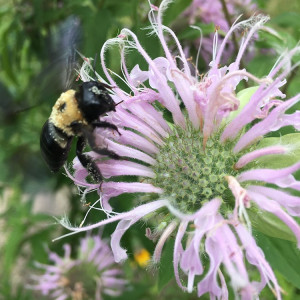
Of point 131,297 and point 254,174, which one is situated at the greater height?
point 254,174

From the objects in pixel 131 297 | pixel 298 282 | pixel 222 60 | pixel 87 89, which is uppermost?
pixel 87 89

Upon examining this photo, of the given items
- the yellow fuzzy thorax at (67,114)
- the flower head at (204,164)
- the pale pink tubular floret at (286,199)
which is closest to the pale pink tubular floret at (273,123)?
the flower head at (204,164)

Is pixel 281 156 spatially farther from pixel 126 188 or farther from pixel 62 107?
pixel 62 107

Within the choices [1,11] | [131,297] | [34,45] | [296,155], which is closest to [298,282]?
[296,155]

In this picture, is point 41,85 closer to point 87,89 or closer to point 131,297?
point 87,89

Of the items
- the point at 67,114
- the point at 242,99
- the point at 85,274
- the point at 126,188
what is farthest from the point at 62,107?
the point at 85,274

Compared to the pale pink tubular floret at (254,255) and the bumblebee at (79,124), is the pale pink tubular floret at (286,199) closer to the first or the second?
the pale pink tubular floret at (254,255)

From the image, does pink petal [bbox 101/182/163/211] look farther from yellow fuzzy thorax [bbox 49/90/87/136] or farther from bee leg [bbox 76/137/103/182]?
yellow fuzzy thorax [bbox 49/90/87/136]
